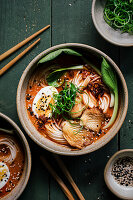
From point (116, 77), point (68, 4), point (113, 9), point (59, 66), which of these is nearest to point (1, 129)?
point (59, 66)

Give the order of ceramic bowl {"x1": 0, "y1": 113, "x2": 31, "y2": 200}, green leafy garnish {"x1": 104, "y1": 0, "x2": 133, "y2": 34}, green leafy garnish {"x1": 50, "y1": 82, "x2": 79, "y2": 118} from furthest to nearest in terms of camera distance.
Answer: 1. green leafy garnish {"x1": 104, "y1": 0, "x2": 133, "y2": 34}
2. green leafy garnish {"x1": 50, "y1": 82, "x2": 79, "y2": 118}
3. ceramic bowl {"x1": 0, "y1": 113, "x2": 31, "y2": 200}

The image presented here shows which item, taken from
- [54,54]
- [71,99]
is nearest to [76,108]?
[71,99]

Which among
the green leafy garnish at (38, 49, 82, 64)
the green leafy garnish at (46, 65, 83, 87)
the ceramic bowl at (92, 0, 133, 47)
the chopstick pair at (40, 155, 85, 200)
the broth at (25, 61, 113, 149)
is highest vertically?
the ceramic bowl at (92, 0, 133, 47)

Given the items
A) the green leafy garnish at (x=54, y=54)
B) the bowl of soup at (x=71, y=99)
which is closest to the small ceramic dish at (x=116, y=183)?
the bowl of soup at (x=71, y=99)

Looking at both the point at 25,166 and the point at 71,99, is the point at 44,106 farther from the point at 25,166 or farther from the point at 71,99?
the point at 25,166

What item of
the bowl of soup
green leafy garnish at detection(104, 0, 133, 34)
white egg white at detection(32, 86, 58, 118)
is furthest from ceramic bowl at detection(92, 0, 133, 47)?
white egg white at detection(32, 86, 58, 118)

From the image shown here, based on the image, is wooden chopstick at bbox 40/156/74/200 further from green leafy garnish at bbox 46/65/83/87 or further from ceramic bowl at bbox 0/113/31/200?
green leafy garnish at bbox 46/65/83/87

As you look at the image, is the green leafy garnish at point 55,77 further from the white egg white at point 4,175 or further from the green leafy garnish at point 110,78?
the white egg white at point 4,175
